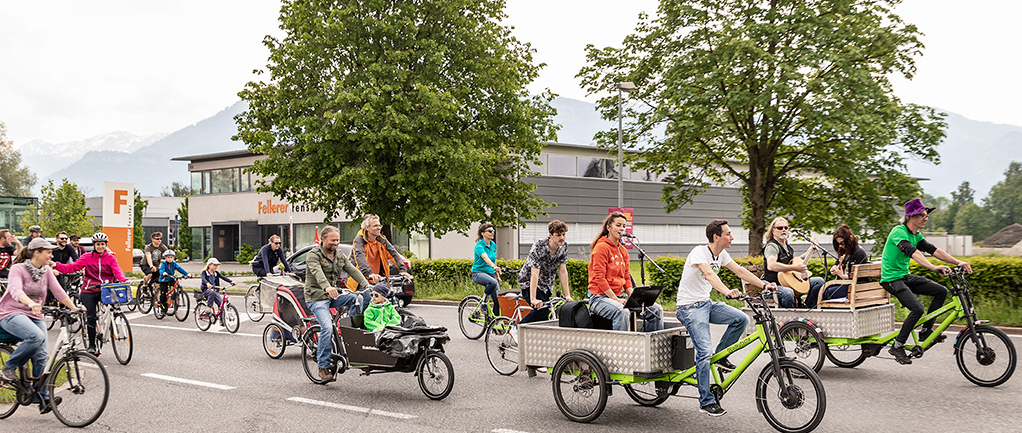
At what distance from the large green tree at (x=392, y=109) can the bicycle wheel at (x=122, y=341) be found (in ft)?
43.5

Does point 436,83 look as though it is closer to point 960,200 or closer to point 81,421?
point 81,421

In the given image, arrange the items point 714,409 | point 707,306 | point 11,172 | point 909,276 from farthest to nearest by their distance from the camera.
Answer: point 11,172
point 909,276
point 707,306
point 714,409

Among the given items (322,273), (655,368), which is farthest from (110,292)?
(655,368)

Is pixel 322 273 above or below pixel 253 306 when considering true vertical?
above

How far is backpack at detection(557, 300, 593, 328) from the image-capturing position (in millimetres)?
6941

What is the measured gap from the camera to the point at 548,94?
29.7m

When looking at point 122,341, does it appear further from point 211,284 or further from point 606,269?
point 606,269

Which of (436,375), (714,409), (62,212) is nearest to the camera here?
(714,409)

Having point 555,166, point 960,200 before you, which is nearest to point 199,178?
point 555,166

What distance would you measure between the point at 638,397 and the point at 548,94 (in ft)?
76.7

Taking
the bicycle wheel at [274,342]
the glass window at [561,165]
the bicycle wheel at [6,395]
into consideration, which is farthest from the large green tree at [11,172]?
the bicycle wheel at [6,395]

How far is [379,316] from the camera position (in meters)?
8.12

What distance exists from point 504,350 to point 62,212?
1709 inches

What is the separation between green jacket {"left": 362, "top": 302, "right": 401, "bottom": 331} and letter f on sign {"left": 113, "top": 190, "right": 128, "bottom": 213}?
74.4ft
